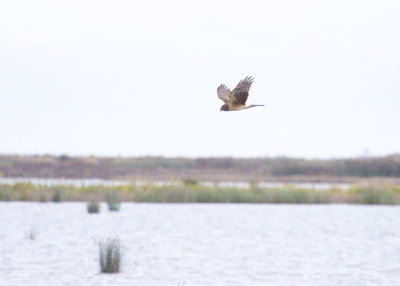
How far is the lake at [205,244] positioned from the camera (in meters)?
20.6

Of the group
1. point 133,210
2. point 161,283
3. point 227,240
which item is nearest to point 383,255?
point 227,240

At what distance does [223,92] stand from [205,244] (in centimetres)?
1573

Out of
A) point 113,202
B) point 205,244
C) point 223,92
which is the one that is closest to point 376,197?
point 113,202

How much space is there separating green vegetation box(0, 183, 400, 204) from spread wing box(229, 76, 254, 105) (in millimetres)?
28265

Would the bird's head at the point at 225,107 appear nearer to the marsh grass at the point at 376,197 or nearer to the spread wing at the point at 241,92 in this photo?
the spread wing at the point at 241,92

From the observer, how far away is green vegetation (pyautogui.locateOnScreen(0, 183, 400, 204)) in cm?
4000

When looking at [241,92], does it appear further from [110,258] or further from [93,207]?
[93,207]

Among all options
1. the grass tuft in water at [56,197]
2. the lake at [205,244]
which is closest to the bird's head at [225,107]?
the lake at [205,244]

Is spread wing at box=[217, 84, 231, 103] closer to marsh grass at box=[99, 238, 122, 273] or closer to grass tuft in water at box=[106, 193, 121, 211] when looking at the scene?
marsh grass at box=[99, 238, 122, 273]

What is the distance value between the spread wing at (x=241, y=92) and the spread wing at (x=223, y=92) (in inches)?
10.9

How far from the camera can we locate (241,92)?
11.2 metres

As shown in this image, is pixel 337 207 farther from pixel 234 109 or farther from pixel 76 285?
pixel 234 109

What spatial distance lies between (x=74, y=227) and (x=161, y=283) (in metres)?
12.1

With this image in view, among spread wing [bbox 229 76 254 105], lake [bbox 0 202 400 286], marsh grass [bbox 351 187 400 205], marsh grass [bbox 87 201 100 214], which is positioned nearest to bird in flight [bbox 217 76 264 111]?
spread wing [bbox 229 76 254 105]
